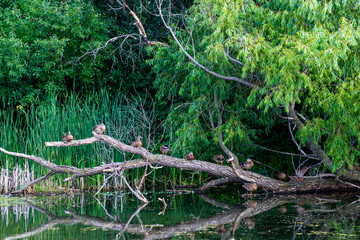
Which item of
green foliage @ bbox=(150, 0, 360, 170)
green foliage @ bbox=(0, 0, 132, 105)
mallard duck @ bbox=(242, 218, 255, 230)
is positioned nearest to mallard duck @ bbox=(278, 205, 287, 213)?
mallard duck @ bbox=(242, 218, 255, 230)

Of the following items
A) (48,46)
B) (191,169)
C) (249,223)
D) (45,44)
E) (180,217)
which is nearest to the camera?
(249,223)

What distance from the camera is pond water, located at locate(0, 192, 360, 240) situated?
588 cm

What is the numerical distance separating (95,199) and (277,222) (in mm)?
3833

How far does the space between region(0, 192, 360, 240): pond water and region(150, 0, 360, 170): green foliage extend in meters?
1.12

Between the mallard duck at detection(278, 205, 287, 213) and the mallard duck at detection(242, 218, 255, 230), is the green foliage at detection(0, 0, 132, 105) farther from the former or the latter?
the mallard duck at detection(242, 218, 255, 230)

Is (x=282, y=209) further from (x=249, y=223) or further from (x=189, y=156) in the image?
(x=189, y=156)

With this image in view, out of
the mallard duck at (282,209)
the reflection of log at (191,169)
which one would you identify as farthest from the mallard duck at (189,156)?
the mallard duck at (282,209)

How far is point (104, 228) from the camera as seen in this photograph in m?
6.38

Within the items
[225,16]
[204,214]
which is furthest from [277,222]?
[225,16]

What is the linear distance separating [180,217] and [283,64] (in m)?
2.81

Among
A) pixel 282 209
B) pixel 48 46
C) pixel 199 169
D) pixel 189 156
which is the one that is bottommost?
pixel 282 209

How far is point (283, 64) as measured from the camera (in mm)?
7434

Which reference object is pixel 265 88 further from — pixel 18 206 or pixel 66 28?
pixel 66 28

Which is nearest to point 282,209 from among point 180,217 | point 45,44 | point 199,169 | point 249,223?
point 249,223
